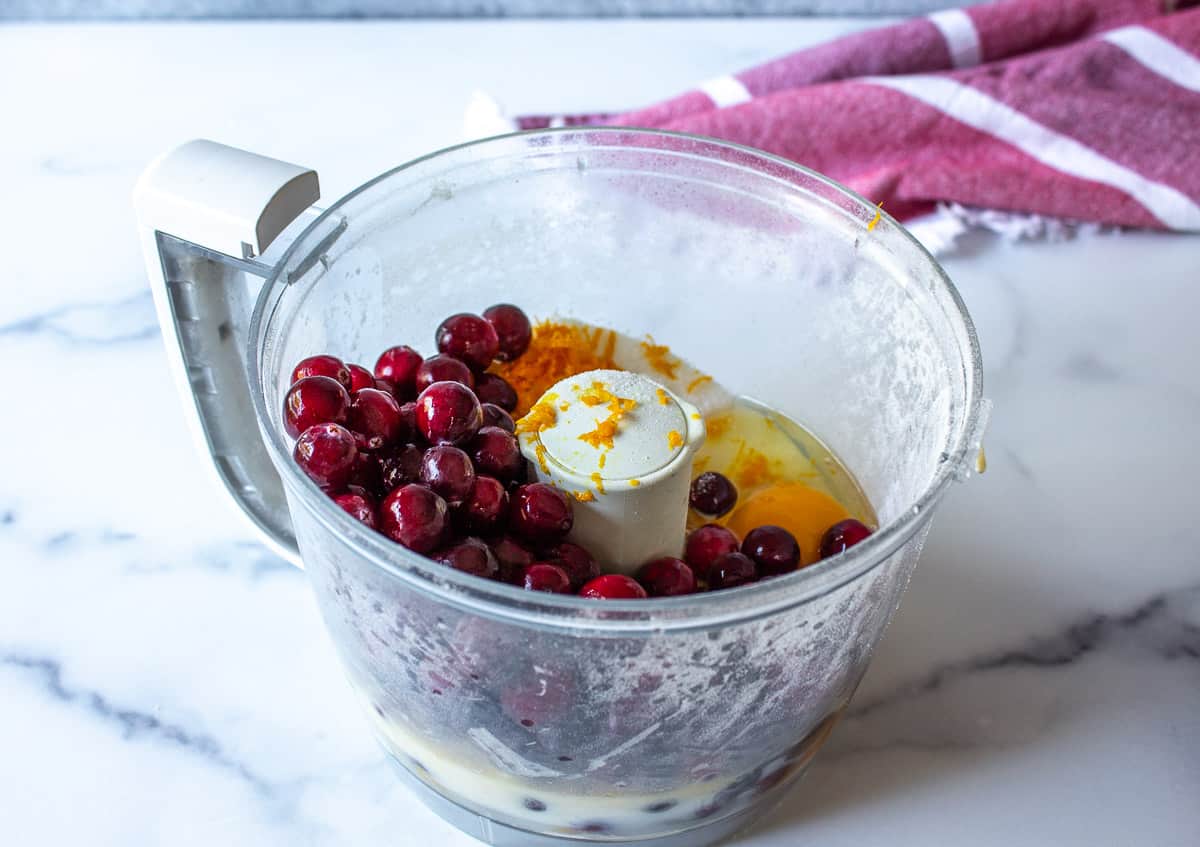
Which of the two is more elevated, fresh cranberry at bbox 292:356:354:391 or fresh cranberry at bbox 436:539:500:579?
fresh cranberry at bbox 292:356:354:391

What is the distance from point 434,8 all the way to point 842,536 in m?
0.79

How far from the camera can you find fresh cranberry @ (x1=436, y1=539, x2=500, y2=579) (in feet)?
1.73

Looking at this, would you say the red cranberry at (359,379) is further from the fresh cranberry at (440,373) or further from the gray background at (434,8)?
the gray background at (434,8)

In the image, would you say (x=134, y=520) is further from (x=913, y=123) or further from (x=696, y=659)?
(x=913, y=123)

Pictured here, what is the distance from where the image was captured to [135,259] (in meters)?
0.94

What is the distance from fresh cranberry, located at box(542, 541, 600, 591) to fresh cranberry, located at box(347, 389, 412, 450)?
96mm

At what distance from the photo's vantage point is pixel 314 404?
1.83 ft

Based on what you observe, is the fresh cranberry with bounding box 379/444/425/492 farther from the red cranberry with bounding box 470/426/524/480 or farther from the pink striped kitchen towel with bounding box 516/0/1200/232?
the pink striped kitchen towel with bounding box 516/0/1200/232

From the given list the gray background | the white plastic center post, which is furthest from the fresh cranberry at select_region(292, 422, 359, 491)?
the gray background

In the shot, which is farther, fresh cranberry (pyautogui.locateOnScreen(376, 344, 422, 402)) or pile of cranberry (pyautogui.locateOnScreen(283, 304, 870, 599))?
fresh cranberry (pyautogui.locateOnScreen(376, 344, 422, 402))

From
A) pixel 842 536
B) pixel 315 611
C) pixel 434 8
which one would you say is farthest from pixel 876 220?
pixel 434 8

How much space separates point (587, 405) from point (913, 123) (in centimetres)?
52

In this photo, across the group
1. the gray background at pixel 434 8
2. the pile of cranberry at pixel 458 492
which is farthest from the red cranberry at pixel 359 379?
the gray background at pixel 434 8

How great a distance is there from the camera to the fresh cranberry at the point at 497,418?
2.13ft
